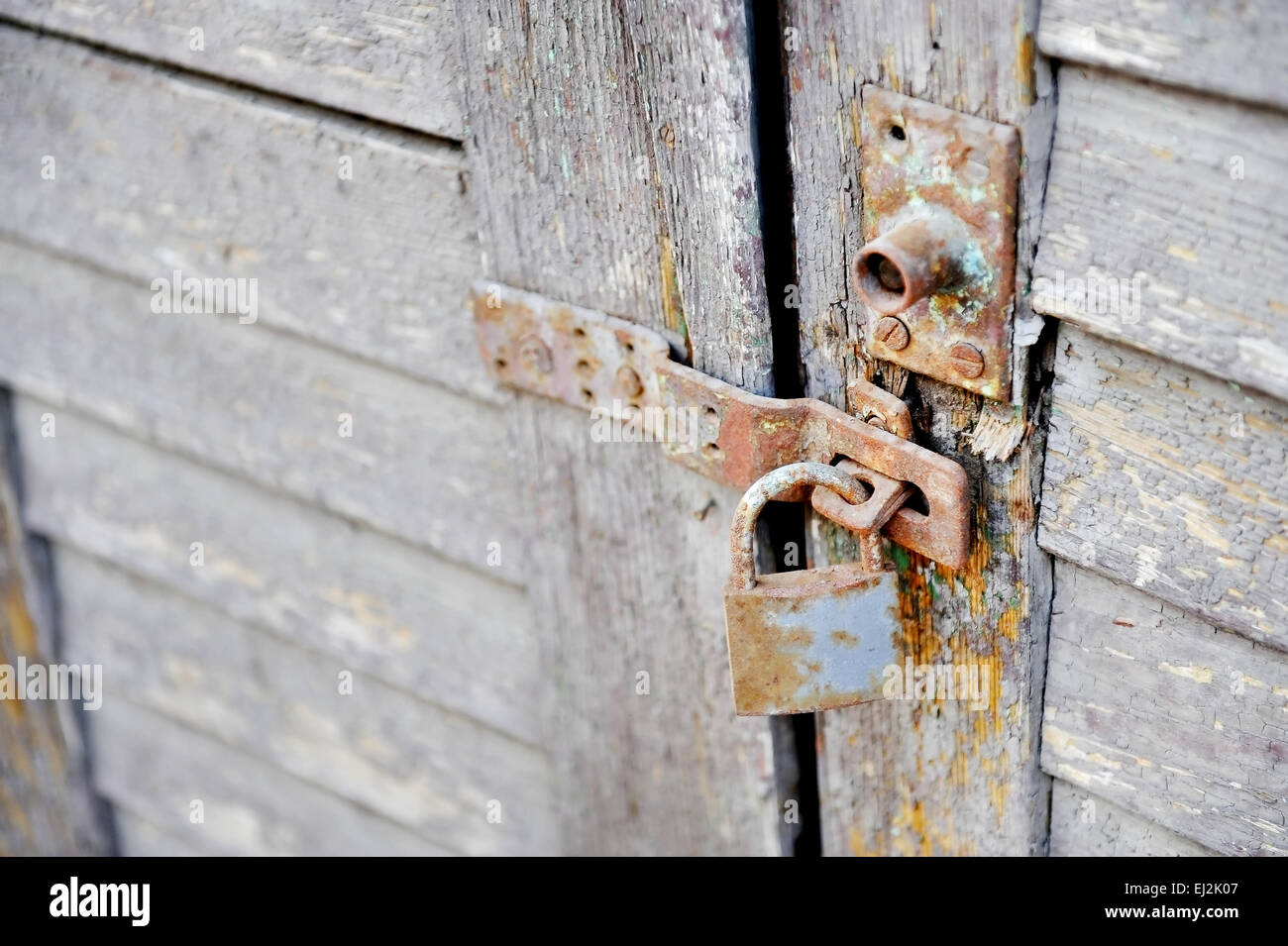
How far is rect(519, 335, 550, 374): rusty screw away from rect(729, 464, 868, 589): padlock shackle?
23 centimetres

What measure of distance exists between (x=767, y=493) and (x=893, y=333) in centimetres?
13

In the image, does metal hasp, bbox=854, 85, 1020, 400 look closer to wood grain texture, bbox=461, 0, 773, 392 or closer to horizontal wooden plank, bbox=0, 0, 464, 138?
wood grain texture, bbox=461, 0, 773, 392

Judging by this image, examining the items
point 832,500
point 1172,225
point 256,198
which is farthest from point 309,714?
point 1172,225

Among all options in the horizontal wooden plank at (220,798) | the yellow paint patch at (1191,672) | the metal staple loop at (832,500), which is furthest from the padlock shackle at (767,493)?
the horizontal wooden plank at (220,798)

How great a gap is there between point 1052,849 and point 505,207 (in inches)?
25.5

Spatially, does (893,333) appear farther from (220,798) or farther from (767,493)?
(220,798)

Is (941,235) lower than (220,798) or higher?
higher

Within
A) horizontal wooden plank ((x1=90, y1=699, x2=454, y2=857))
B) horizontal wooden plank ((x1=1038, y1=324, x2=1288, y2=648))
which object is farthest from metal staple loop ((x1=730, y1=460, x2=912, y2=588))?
horizontal wooden plank ((x1=90, y1=699, x2=454, y2=857))

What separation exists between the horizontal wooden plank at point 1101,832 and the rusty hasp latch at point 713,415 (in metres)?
0.24

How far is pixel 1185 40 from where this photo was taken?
2.01ft

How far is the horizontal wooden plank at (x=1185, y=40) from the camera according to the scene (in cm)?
59

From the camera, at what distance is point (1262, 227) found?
632 mm
